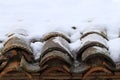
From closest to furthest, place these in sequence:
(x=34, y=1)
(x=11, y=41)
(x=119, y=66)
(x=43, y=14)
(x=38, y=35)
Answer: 1. (x=119, y=66)
2. (x=11, y=41)
3. (x=38, y=35)
4. (x=43, y=14)
5. (x=34, y=1)

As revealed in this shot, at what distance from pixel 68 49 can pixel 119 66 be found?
21.4 inches

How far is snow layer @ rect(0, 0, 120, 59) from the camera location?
4.02 meters

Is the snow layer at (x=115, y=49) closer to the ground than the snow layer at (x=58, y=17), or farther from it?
closer to the ground

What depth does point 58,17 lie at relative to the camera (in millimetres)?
4336

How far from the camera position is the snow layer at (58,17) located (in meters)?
4.02

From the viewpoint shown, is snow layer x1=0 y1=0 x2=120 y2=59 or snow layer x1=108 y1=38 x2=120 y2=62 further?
snow layer x1=0 y1=0 x2=120 y2=59

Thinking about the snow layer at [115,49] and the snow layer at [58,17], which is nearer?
the snow layer at [115,49]

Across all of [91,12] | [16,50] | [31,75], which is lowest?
[31,75]

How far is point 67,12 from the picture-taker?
4.48 m

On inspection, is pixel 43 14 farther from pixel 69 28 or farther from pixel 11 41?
pixel 11 41

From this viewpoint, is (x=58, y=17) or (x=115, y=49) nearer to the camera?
(x=115, y=49)

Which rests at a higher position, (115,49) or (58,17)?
(58,17)

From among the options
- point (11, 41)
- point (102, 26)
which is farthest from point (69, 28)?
point (11, 41)

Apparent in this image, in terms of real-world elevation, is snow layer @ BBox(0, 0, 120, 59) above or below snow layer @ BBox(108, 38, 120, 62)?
above
